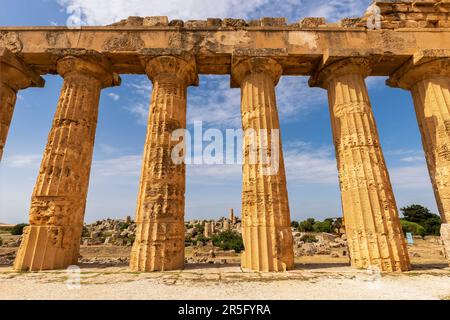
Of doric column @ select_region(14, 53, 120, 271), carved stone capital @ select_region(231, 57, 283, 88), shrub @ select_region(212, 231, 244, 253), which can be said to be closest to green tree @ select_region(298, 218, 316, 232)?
shrub @ select_region(212, 231, 244, 253)

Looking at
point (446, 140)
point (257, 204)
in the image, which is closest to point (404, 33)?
point (446, 140)

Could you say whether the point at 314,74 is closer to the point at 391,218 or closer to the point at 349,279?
the point at 391,218

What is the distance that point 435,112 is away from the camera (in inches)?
412

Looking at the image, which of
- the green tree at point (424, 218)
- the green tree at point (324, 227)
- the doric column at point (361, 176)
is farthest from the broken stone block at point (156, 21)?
the green tree at point (424, 218)

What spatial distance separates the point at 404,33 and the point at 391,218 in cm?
830

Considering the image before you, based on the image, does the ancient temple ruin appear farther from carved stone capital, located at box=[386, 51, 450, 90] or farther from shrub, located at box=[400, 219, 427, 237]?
shrub, located at box=[400, 219, 427, 237]

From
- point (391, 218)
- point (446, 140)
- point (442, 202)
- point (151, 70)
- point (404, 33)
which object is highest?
point (404, 33)

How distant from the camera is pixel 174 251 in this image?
8539mm

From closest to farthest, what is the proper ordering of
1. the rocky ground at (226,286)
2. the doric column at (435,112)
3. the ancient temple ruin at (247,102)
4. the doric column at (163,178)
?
Result: the rocky ground at (226,286) < the doric column at (163,178) < the ancient temple ruin at (247,102) < the doric column at (435,112)

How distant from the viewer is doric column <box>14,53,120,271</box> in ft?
27.8

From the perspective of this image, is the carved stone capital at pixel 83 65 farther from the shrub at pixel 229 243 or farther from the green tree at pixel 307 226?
the green tree at pixel 307 226

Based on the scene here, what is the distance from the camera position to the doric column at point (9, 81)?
10789 millimetres

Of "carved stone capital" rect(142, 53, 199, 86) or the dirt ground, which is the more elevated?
"carved stone capital" rect(142, 53, 199, 86)

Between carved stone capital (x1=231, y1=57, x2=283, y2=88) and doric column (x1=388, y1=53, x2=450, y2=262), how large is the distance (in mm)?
5648
